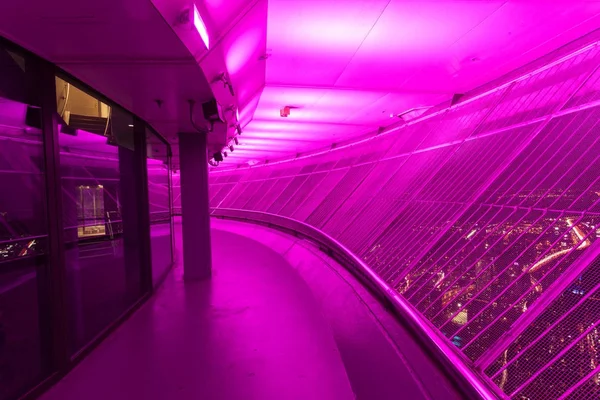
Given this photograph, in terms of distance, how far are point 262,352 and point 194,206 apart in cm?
473

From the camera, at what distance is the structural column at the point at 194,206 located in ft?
25.3

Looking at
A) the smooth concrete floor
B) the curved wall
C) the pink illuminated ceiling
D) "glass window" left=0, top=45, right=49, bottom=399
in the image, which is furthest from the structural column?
the curved wall

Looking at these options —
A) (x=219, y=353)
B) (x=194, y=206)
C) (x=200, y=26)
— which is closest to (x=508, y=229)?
(x=200, y=26)

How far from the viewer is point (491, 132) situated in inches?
194

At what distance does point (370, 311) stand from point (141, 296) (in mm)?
4393

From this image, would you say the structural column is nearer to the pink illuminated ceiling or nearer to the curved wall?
the pink illuminated ceiling

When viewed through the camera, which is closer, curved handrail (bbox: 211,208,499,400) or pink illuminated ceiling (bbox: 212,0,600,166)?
curved handrail (bbox: 211,208,499,400)

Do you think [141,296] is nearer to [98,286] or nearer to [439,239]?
[98,286]

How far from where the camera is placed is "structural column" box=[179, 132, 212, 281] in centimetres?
772

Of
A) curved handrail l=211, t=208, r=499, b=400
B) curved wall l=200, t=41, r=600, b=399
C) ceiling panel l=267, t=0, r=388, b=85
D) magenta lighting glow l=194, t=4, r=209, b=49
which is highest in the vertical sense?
ceiling panel l=267, t=0, r=388, b=85

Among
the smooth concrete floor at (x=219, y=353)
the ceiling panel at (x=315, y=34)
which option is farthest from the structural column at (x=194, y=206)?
the ceiling panel at (x=315, y=34)

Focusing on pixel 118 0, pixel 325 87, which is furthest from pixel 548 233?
pixel 325 87

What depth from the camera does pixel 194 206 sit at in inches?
310

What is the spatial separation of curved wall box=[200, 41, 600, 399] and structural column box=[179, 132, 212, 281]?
10.8 feet
